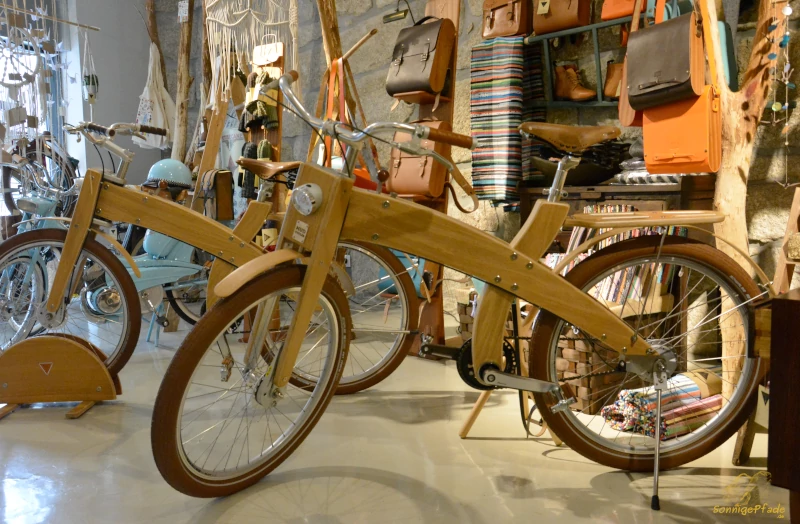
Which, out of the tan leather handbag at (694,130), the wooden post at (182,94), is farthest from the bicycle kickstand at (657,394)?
the wooden post at (182,94)

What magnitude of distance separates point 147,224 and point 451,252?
117 centimetres

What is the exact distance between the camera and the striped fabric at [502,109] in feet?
10.6

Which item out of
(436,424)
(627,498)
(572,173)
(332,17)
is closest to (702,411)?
(627,498)

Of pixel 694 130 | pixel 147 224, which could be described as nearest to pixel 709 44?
pixel 694 130

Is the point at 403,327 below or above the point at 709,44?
below

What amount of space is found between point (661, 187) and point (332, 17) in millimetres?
1974

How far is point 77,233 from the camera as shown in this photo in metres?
2.33

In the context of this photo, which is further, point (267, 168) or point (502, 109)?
point (502, 109)

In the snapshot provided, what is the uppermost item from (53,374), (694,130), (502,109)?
(502,109)

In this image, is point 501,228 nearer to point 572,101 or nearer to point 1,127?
point 572,101

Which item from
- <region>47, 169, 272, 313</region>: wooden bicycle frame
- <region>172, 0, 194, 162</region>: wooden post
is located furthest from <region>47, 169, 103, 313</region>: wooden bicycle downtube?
<region>172, 0, 194, 162</region>: wooden post

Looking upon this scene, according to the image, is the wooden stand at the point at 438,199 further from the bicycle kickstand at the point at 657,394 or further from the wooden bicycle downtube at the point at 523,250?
the bicycle kickstand at the point at 657,394

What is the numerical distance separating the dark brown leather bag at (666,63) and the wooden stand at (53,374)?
7.20 feet

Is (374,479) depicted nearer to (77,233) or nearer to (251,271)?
(251,271)
